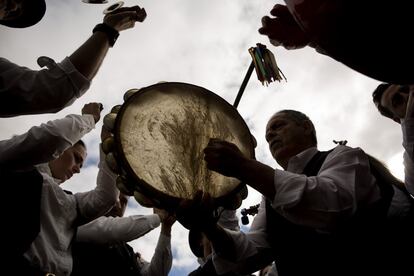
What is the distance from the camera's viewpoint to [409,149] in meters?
1.47

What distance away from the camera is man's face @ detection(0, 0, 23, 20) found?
5.43 ft

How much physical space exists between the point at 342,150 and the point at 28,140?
1985 millimetres

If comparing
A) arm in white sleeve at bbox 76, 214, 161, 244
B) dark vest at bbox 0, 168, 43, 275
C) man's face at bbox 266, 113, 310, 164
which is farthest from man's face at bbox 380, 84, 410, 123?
arm in white sleeve at bbox 76, 214, 161, 244

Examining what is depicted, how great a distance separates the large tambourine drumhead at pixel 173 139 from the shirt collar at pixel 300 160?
0.56 metres

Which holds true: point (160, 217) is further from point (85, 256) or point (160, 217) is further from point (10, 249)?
point (10, 249)

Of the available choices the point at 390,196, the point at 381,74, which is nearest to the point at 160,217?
the point at 390,196

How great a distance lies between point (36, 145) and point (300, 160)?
1802 mm

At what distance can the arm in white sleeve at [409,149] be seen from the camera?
1.42 meters

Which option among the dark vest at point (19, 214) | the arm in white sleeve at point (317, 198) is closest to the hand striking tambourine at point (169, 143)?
the arm in white sleeve at point (317, 198)

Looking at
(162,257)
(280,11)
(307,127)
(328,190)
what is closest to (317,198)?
(328,190)

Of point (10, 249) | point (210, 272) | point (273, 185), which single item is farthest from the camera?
point (210, 272)

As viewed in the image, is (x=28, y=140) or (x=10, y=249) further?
(x=28, y=140)

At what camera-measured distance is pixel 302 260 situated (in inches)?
72.4

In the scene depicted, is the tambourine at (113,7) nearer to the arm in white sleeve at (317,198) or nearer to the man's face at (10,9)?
the man's face at (10,9)
